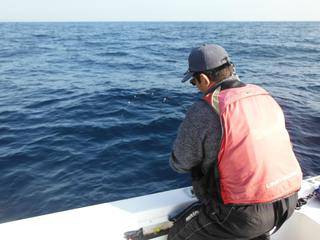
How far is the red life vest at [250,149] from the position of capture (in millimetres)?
2217

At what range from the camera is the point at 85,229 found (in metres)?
2.77

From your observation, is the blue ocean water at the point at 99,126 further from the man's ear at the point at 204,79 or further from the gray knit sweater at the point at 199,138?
the man's ear at the point at 204,79

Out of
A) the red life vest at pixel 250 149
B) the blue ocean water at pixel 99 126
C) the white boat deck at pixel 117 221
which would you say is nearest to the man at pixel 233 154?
the red life vest at pixel 250 149

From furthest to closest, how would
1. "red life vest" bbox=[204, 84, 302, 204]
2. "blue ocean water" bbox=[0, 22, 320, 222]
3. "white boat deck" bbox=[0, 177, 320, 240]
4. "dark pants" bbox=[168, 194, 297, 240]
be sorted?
"blue ocean water" bbox=[0, 22, 320, 222] < "white boat deck" bbox=[0, 177, 320, 240] < "dark pants" bbox=[168, 194, 297, 240] < "red life vest" bbox=[204, 84, 302, 204]

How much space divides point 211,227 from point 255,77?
13.3 m

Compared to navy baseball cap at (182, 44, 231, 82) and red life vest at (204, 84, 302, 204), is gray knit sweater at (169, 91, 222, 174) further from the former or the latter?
navy baseball cap at (182, 44, 231, 82)

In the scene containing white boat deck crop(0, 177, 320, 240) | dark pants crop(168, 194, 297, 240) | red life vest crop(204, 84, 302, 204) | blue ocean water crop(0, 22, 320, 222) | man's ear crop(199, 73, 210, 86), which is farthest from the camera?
blue ocean water crop(0, 22, 320, 222)

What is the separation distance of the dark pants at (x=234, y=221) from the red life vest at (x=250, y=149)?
8 centimetres

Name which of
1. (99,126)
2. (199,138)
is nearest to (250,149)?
(199,138)

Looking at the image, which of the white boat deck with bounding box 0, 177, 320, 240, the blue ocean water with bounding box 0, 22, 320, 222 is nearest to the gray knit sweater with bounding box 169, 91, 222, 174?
the white boat deck with bounding box 0, 177, 320, 240

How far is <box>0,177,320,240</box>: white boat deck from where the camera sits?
272 centimetres

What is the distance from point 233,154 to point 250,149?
0.11m

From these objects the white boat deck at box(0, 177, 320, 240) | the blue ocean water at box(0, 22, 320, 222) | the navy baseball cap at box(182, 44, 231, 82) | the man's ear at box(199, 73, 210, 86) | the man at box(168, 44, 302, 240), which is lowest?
the blue ocean water at box(0, 22, 320, 222)

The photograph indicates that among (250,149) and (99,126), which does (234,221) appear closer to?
(250,149)
